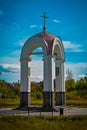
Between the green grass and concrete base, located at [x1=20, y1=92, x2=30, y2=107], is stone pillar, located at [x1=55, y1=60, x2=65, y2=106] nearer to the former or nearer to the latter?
concrete base, located at [x1=20, y1=92, x2=30, y2=107]

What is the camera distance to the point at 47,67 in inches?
1310

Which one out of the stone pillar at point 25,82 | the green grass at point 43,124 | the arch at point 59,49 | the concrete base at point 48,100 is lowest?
the green grass at point 43,124

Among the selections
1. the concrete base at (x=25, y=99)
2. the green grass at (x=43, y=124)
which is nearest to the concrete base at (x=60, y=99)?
the concrete base at (x=25, y=99)

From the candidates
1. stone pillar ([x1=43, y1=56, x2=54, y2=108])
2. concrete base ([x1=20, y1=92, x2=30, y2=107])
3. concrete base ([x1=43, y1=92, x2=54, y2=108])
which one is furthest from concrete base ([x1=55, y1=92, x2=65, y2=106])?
concrete base ([x1=20, y1=92, x2=30, y2=107])

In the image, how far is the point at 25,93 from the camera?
35281 millimetres

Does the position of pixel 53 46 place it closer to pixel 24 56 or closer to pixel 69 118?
pixel 24 56

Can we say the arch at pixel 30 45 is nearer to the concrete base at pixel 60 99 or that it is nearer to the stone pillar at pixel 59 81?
the stone pillar at pixel 59 81

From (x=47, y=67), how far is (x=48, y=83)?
156 cm

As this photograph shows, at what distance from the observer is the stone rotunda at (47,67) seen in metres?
33.2

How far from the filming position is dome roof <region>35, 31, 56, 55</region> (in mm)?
33794

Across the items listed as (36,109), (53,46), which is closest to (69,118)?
(36,109)

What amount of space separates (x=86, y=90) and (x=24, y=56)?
103ft

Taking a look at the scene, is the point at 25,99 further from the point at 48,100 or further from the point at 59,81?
the point at 59,81

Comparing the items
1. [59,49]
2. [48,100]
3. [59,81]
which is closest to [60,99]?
[59,81]
